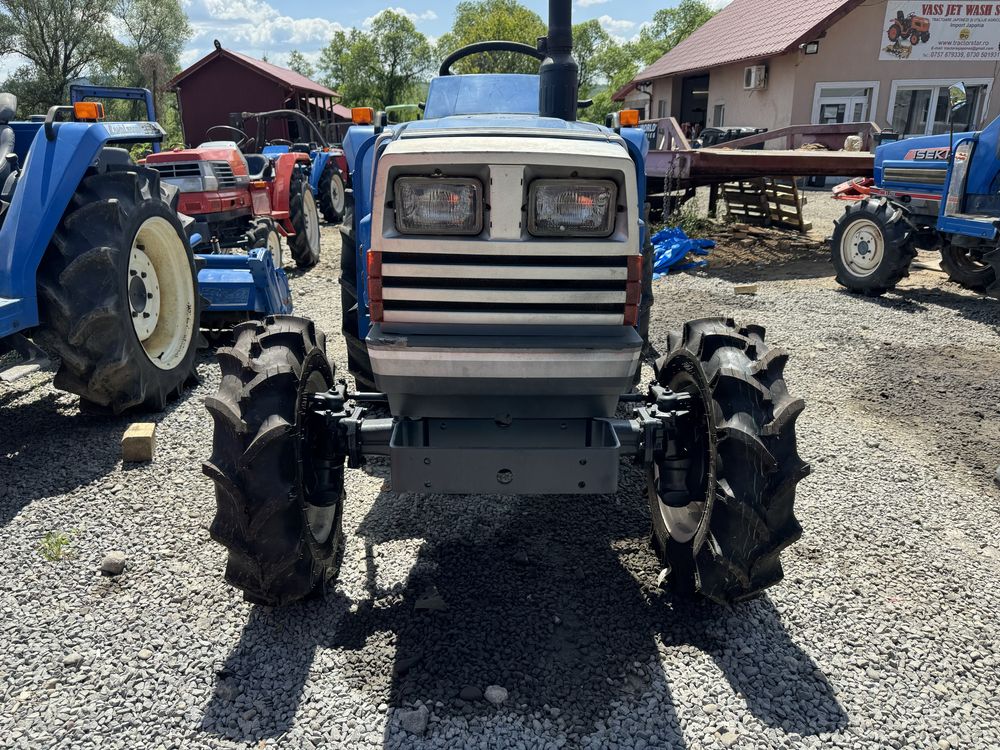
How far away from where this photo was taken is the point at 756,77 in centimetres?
2198

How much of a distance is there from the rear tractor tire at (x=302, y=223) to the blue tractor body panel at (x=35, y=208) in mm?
4841

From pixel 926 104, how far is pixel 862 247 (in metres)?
15.8

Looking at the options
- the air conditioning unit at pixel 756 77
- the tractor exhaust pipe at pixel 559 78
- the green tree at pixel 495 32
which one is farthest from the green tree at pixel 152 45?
the tractor exhaust pipe at pixel 559 78

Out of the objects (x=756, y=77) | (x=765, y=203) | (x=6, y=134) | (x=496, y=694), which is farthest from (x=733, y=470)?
(x=756, y=77)

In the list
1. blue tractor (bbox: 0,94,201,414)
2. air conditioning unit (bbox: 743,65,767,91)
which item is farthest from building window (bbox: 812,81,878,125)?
blue tractor (bbox: 0,94,201,414)


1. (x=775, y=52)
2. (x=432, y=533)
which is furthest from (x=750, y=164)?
(x=775, y=52)

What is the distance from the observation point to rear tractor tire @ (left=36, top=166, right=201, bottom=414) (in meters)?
4.05

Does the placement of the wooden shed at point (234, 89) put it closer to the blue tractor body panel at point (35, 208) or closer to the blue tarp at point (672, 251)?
the blue tarp at point (672, 251)

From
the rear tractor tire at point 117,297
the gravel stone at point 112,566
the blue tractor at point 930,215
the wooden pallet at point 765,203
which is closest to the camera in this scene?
the gravel stone at point 112,566

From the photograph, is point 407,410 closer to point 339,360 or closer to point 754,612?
point 754,612

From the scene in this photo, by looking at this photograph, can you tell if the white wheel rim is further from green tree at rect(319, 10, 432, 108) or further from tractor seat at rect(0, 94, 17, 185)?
green tree at rect(319, 10, 432, 108)

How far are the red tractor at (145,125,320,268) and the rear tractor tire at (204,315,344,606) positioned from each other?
4.75m

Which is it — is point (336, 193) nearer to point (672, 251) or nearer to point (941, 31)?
point (672, 251)

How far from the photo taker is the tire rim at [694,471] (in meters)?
2.78
